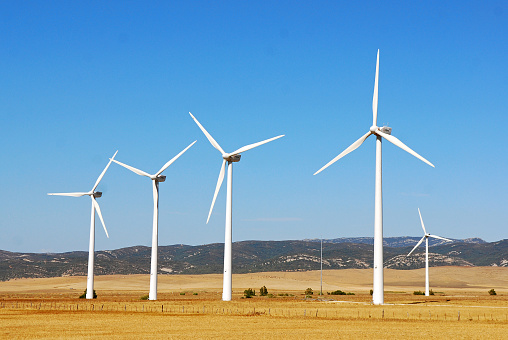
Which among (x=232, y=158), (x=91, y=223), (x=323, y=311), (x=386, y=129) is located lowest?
(x=323, y=311)

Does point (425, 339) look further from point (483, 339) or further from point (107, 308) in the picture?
point (107, 308)

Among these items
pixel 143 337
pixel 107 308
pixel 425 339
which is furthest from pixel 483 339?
pixel 107 308

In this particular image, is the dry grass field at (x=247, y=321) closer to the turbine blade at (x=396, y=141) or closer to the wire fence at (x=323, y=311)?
the wire fence at (x=323, y=311)

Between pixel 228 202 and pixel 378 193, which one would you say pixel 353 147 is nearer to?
pixel 378 193

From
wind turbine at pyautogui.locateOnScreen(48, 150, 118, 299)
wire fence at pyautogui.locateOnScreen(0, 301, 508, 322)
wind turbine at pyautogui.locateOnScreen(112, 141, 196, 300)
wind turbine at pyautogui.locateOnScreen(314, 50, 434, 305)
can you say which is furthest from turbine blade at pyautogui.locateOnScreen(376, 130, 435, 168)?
wind turbine at pyautogui.locateOnScreen(48, 150, 118, 299)

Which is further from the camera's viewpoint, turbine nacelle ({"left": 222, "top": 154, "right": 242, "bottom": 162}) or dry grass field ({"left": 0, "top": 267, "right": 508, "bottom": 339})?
turbine nacelle ({"left": 222, "top": 154, "right": 242, "bottom": 162})

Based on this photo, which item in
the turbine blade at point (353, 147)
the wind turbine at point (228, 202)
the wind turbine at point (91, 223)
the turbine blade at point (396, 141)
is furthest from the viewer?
the wind turbine at point (91, 223)

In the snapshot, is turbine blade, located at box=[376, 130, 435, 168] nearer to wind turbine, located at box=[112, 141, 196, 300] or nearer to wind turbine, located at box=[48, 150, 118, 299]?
wind turbine, located at box=[112, 141, 196, 300]

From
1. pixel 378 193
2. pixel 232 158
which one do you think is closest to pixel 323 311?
pixel 378 193

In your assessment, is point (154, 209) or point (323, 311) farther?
point (154, 209)

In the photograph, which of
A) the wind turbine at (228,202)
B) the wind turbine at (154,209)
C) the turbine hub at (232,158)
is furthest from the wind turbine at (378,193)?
the wind turbine at (154,209)

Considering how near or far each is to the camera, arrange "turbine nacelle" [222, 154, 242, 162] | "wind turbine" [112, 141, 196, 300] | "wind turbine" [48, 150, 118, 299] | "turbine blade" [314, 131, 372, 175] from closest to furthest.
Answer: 1. "turbine blade" [314, 131, 372, 175]
2. "turbine nacelle" [222, 154, 242, 162]
3. "wind turbine" [112, 141, 196, 300]
4. "wind turbine" [48, 150, 118, 299]

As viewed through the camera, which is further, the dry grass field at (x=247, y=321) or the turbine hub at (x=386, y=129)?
the turbine hub at (x=386, y=129)

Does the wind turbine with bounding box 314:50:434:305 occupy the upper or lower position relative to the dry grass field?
upper
